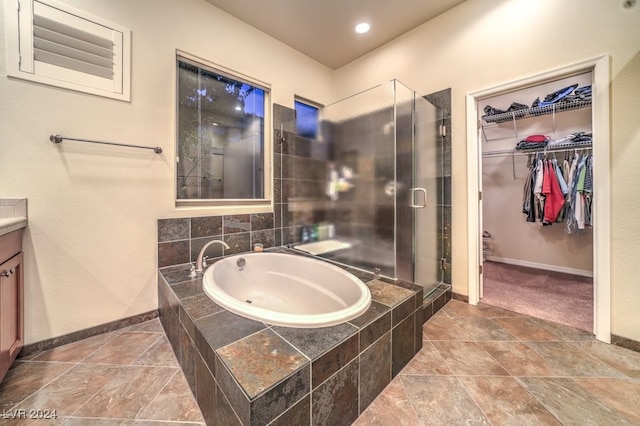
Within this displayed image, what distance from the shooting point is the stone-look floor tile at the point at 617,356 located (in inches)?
53.1

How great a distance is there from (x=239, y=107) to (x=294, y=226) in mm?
1414

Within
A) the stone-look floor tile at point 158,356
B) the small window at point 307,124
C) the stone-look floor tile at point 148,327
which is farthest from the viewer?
the small window at point 307,124

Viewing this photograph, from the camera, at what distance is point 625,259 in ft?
5.10

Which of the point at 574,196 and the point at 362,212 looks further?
the point at 574,196

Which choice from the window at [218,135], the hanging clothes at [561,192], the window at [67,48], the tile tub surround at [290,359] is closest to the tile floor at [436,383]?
the tile tub surround at [290,359]

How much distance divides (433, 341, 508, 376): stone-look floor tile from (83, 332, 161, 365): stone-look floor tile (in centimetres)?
195

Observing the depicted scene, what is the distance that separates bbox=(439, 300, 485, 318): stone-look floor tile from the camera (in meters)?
2.01

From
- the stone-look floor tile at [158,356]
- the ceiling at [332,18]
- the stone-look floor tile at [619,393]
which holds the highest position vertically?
the ceiling at [332,18]

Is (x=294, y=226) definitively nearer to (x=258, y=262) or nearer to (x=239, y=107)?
(x=258, y=262)

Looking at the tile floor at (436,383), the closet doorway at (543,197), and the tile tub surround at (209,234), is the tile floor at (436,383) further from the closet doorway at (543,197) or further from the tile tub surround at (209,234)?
the tile tub surround at (209,234)

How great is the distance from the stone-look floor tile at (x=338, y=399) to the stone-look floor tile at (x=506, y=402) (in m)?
0.63

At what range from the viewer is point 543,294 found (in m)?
2.46

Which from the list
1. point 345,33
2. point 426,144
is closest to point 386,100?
point 426,144

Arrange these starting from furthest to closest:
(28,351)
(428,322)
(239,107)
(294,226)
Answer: (294,226) → (239,107) → (428,322) → (28,351)
